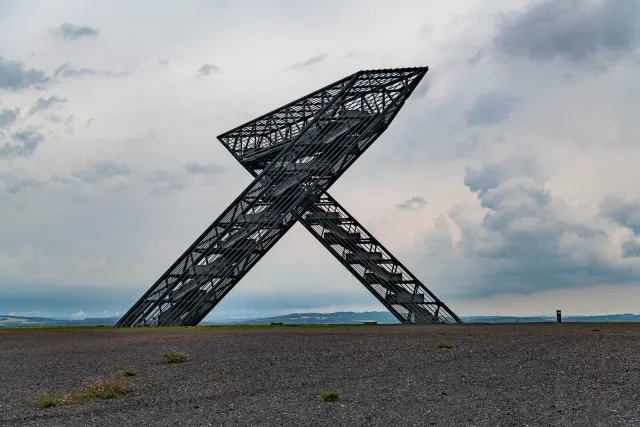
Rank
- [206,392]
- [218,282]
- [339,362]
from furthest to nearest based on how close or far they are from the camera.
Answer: [218,282], [339,362], [206,392]

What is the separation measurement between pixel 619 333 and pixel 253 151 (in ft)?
→ 96.4

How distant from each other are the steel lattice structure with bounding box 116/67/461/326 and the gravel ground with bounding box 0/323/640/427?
16955 millimetres

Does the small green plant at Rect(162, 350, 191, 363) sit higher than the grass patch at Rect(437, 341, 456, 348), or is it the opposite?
the grass patch at Rect(437, 341, 456, 348)

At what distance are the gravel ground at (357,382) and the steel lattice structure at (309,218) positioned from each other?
668 inches

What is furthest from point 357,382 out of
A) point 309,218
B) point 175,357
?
point 309,218

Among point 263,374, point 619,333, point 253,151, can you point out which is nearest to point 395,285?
point 253,151

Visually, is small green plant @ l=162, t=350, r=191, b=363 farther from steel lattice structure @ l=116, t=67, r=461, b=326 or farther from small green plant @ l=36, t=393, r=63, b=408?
steel lattice structure @ l=116, t=67, r=461, b=326

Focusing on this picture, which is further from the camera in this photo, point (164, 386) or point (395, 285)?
point (395, 285)

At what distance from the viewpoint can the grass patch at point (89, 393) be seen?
15.4 m

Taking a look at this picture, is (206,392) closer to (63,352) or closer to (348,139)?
(63,352)

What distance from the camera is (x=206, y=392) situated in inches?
625

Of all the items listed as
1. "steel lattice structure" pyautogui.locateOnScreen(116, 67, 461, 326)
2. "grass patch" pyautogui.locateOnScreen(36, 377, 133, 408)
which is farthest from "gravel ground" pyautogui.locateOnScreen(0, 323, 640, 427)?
"steel lattice structure" pyautogui.locateOnScreen(116, 67, 461, 326)

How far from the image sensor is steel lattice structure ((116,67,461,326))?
41.8m

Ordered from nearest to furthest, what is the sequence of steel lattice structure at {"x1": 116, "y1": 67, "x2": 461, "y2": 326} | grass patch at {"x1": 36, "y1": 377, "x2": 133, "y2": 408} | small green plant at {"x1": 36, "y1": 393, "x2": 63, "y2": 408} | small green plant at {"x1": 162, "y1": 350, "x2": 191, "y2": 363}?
small green plant at {"x1": 36, "y1": 393, "x2": 63, "y2": 408} → grass patch at {"x1": 36, "y1": 377, "x2": 133, "y2": 408} → small green plant at {"x1": 162, "y1": 350, "x2": 191, "y2": 363} → steel lattice structure at {"x1": 116, "y1": 67, "x2": 461, "y2": 326}
